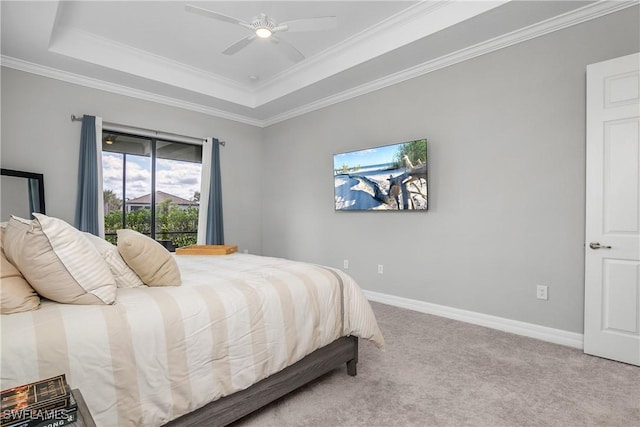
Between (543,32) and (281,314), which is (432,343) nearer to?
(281,314)

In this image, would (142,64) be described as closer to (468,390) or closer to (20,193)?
(20,193)

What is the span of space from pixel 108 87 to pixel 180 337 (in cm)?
382

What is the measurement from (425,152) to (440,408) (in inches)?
94.3

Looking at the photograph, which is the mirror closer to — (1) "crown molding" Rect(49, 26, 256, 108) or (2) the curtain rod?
(2) the curtain rod

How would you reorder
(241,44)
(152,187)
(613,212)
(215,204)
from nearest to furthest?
(613,212) < (241,44) < (152,187) < (215,204)

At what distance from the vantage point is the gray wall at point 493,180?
2.68 metres

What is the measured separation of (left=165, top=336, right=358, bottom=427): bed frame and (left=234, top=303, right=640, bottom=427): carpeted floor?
11 cm

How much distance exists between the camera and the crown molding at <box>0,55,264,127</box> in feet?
11.3

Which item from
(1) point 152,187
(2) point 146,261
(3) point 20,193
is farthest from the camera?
(1) point 152,187

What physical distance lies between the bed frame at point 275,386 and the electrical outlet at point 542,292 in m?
1.73

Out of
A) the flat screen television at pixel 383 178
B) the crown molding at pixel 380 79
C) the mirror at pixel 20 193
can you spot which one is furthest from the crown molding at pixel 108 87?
the flat screen television at pixel 383 178

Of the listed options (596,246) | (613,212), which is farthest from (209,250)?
(613,212)

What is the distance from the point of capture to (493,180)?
122 inches

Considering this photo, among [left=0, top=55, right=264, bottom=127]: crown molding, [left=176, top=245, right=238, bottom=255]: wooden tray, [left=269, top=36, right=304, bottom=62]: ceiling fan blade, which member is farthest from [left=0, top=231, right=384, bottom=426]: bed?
[left=0, top=55, right=264, bottom=127]: crown molding
